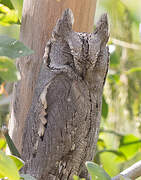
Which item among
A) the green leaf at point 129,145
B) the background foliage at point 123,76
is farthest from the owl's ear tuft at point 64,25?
the background foliage at point 123,76

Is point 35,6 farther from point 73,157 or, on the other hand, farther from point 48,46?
point 73,157

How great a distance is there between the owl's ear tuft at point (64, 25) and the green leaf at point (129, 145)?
3.15 feet

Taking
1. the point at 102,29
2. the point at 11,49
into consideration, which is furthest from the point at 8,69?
the point at 102,29

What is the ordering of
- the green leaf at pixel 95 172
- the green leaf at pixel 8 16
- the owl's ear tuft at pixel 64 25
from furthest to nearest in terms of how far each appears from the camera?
the green leaf at pixel 8 16 < the owl's ear tuft at pixel 64 25 < the green leaf at pixel 95 172

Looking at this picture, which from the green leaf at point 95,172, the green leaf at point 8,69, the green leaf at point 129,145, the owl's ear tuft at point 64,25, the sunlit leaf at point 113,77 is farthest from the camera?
the green leaf at point 129,145

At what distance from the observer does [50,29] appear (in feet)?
5.10

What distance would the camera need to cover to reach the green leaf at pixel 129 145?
7.38 ft

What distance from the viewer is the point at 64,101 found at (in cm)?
159

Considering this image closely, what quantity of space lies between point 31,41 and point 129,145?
3.40 feet

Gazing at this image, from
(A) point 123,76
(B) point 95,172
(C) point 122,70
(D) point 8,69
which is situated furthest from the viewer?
(C) point 122,70

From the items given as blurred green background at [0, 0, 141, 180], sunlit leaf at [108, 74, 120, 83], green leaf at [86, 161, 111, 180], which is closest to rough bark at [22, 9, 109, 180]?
sunlit leaf at [108, 74, 120, 83]

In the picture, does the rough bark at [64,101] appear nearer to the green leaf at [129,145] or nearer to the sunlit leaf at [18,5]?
the sunlit leaf at [18,5]

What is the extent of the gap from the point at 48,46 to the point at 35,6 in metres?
0.18

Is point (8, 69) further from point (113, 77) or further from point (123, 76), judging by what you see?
point (123, 76)
